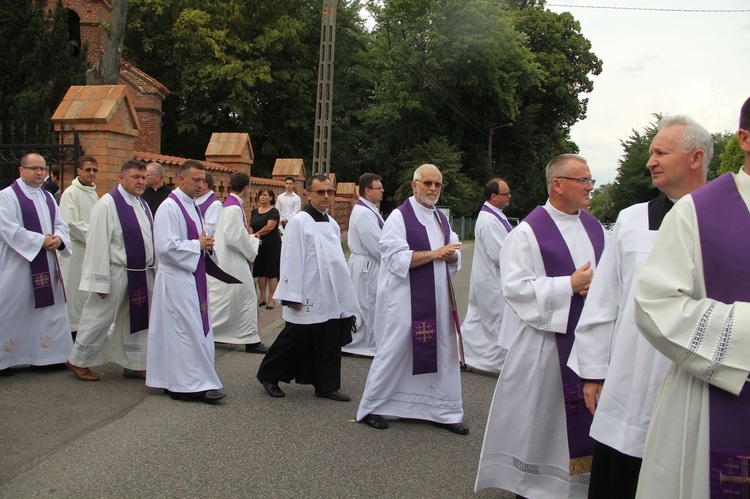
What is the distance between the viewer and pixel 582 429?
3703mm

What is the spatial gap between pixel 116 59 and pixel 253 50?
19252 mm

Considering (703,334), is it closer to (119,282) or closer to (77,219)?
(119,282)

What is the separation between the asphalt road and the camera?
4.08 m

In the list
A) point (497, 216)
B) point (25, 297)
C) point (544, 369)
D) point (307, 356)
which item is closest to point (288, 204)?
point (497, 216)

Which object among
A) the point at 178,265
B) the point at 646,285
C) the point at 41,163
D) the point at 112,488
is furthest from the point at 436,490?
the point at 41,163

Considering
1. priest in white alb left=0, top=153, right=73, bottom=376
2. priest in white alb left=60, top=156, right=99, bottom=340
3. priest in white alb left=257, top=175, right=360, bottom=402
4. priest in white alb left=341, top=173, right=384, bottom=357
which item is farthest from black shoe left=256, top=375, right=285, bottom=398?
priest in white alb left=60, top=156, right=99, bottom=340

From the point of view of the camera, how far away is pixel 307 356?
243 inches

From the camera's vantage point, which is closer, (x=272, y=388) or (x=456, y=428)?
(x=456, y=428)

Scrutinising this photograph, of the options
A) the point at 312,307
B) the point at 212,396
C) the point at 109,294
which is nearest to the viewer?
the point at 212,396

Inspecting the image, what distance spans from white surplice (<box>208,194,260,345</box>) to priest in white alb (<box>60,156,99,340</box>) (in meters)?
1.47

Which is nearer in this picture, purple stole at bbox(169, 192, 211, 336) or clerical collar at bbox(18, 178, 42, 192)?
purple stole at bbox(169, 192, 211, 336)

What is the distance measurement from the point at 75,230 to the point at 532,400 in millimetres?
5700

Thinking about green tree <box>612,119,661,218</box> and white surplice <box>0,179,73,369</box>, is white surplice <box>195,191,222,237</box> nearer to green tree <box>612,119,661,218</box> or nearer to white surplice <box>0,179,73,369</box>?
white surplice <box>0,179,73,369</box>

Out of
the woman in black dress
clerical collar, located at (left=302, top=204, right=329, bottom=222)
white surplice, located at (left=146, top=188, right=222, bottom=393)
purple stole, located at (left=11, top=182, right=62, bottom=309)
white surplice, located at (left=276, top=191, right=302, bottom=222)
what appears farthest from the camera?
white surplice, located at (left=276, top=191, right=302, bottom=222)
